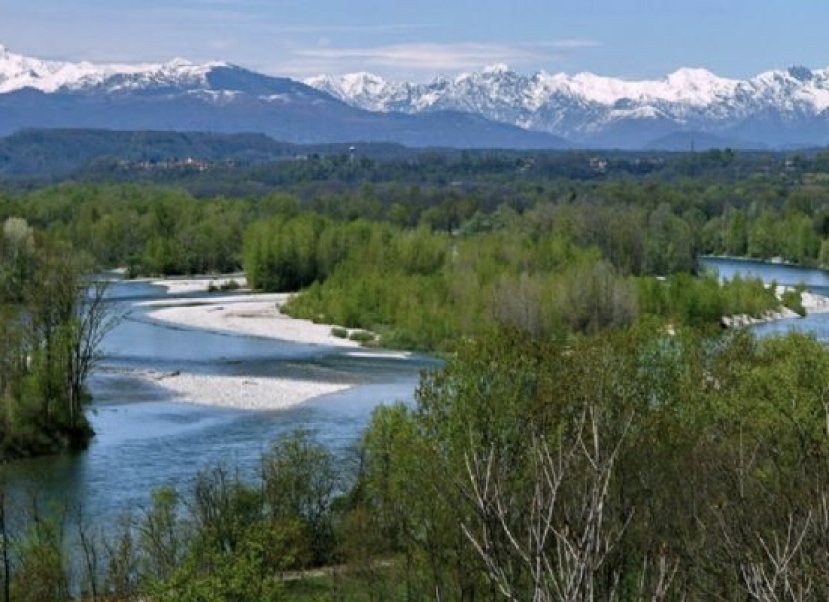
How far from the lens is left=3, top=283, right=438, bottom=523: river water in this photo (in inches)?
1490

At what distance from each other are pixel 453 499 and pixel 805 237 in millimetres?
115403

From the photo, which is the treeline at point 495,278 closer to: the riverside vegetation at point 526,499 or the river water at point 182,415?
the river water at point 182,415

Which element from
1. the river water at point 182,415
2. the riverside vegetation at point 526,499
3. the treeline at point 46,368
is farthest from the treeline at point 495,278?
the riverside vegetation at point 526,499

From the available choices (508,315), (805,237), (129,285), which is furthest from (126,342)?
(805,237)

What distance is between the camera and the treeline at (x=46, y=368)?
144 feet

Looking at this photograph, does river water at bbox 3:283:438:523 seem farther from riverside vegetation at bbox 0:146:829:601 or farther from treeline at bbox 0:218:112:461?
riverside vegetation at bbox 0:146:829:601

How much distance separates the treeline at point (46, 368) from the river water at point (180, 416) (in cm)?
116

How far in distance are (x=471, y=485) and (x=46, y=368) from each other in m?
28.5

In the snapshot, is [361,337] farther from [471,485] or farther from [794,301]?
[471,485]

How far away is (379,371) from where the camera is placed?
205 feet

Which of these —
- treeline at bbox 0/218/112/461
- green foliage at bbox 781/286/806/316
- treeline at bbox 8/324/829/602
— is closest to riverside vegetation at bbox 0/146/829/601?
treeline at bbox 8/324/829/602

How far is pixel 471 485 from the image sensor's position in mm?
20016

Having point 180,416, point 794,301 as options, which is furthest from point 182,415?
point 794,301

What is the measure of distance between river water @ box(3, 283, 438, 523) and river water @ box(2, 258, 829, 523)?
0.04 m
